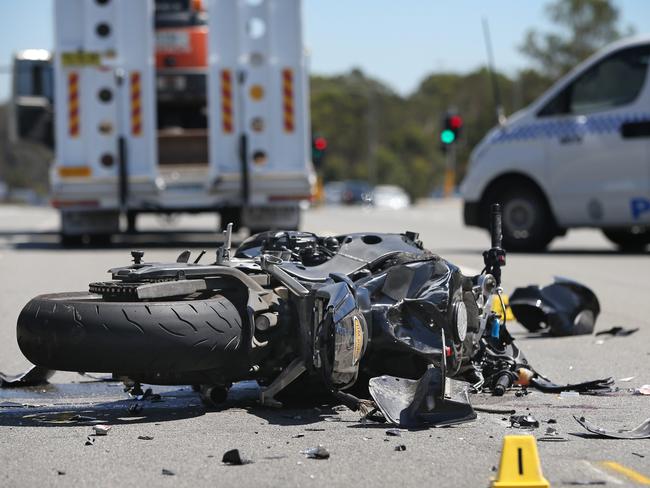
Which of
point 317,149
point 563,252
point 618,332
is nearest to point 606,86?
point 563,252

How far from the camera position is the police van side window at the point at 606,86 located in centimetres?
1561

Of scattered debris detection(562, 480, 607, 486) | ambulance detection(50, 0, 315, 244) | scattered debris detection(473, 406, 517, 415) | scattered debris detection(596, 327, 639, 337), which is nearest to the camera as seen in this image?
scattered debris detection(562, 480, 607, 486)

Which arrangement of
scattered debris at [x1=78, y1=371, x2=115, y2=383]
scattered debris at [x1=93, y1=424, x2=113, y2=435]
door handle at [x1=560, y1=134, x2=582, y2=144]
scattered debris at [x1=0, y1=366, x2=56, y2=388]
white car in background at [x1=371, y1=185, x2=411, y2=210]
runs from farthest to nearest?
white car in background at [x1=371, y1=185, x2=411, y2=210] → door handle at [x1=560, y1=134, x2=582, y2=144] → scattered debris at [x1=78, y1=371, x2=115, y2=383] → scattered debris at [x1=0, y1=366, x2=56, y2=388] → scattered debris at [x1=93, y1=424, x2=113, y2=435]

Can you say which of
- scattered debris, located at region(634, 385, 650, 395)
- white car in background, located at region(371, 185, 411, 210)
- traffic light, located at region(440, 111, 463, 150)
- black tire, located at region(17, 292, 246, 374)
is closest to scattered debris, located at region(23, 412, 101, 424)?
black tire, located at region(17, 292, 246, 374)

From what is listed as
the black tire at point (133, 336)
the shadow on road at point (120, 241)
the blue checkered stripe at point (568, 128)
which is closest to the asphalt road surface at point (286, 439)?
the black tire at point (133, 336)

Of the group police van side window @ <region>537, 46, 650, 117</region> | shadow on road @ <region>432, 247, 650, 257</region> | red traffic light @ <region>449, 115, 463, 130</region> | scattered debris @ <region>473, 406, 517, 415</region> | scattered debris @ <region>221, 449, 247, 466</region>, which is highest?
police van side window @ <region>537, 46, 650, 117</region>

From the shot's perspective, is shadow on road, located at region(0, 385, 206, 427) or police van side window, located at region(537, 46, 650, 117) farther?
police van side window, located at region(537, 46, 650, 117)

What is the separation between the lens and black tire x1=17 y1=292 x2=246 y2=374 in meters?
5.46

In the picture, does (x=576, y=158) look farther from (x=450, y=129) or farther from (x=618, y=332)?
(x=618, y=332)

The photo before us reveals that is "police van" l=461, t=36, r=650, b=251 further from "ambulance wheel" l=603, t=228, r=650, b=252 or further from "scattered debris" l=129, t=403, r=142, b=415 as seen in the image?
"scattered debris" l=129, t=403, r=142, b=415

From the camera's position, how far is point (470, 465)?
477 cm

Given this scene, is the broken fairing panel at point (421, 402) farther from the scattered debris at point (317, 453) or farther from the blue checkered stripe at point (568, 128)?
the blue checkered stripe at point (568, 128)

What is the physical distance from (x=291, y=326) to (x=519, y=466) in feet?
5.85

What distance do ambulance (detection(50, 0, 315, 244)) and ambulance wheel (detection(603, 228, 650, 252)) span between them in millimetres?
4297
